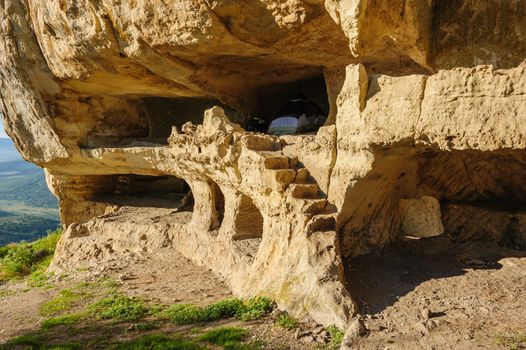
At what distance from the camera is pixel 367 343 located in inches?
148

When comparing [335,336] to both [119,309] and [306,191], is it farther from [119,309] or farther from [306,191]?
[119,309]

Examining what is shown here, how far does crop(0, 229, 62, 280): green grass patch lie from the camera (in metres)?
12.2

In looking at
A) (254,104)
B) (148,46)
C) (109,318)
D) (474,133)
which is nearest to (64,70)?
(148,46)

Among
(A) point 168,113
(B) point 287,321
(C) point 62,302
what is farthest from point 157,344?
(A) point 168,113

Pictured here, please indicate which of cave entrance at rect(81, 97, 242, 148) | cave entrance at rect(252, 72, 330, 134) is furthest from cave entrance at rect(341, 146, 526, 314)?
cave entrance at rect(81, 97, 242, 148)

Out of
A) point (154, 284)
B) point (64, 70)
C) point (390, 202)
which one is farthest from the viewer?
point (64, 70)

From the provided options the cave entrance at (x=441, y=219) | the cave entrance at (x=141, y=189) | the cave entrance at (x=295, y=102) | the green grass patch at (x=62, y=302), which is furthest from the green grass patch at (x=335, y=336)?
the cave entrance at (x=141, y=189)

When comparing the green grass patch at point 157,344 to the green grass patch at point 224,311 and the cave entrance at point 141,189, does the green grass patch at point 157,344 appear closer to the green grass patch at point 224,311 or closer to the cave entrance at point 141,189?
the green grass patch at point 224,311

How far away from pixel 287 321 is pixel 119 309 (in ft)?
8.45

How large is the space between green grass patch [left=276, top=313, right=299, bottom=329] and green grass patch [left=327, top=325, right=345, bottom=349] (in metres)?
0.40

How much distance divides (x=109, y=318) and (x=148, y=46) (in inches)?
183

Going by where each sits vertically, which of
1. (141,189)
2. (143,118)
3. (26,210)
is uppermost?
(143,118)

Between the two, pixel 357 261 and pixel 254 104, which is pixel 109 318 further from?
pixel 254 104

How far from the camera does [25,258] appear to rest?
13562mm
